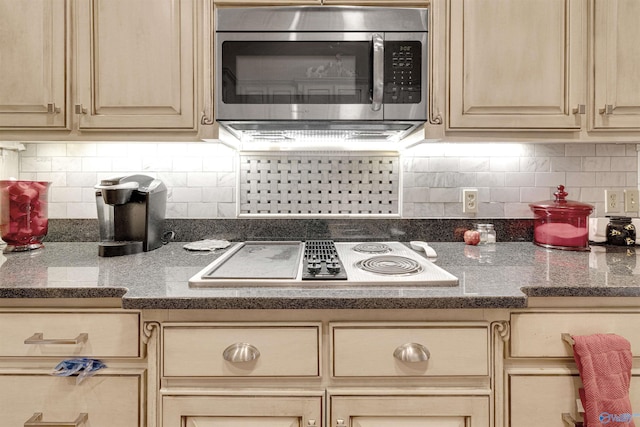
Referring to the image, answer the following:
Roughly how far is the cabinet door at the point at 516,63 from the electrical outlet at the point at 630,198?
1.91ft

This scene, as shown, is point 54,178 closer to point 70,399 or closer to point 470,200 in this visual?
point 70,399

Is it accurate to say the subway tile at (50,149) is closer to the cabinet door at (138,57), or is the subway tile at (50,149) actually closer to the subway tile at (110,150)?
the subway tile at (110,150)

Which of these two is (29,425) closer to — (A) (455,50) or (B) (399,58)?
(B) (399,58)

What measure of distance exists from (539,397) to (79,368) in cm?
120

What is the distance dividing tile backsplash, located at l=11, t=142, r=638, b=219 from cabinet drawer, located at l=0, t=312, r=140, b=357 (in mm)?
740

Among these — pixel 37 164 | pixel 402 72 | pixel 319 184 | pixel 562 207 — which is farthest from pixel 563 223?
pixel 37 164

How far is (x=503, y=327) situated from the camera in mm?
963

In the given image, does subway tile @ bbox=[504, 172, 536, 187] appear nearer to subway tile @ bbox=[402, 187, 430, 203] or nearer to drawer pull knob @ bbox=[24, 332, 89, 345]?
subway tile @ bbox=[402, 187, 430, 203]

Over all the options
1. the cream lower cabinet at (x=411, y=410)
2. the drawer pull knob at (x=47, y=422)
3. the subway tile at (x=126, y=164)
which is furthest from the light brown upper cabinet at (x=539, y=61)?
the drawer pull knob at (x=47, y=422)

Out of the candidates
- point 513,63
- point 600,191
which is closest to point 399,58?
point 513,63

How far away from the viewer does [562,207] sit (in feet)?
4.86

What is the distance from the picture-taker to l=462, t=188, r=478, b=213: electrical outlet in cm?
168

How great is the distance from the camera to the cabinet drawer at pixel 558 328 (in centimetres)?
99

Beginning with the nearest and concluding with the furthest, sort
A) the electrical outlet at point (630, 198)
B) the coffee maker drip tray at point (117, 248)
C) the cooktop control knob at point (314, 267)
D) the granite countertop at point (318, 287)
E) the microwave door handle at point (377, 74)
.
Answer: the granite countertop at point (318, 287), the cooktop control knob at point (314, 267), the microwave door handle at point (377, 74), the coffee maker drip tray at point (117, 248), the electrical outlet at point (630, 198)
